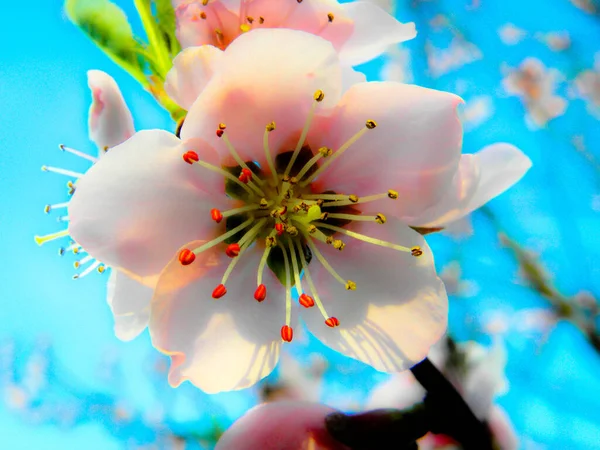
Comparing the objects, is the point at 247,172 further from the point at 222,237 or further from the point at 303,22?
the point at 303,22

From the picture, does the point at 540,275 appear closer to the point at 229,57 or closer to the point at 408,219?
the point at 408,219

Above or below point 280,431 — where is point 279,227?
above

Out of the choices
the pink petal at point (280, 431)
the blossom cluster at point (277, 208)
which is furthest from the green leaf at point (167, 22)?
the pink petal at point (280, 431)

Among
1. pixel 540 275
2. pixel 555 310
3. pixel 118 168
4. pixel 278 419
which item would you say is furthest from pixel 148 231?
pixel 555 310

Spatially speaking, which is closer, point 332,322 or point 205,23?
point 332,322

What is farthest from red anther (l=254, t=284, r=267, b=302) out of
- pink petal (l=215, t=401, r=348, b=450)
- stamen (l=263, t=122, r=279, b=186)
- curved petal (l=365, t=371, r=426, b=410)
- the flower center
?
curved petal (l=365, t=371, r=426, b=410)

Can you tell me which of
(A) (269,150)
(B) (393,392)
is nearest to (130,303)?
(A) (269,150)
